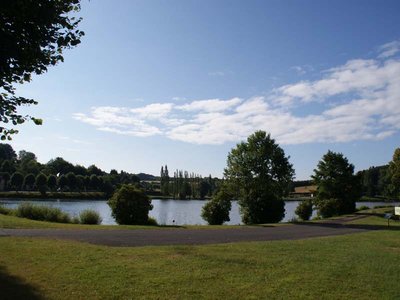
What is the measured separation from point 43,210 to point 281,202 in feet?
69.2

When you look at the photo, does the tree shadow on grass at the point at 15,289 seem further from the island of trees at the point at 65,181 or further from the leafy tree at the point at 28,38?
the island of trees at the point at 65,181

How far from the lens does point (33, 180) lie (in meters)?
117

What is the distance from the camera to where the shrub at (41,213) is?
2639cm

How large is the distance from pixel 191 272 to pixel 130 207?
18.2 metres

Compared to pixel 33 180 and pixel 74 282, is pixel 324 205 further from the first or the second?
pixel 33 180

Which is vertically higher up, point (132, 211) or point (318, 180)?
point (318, 180)

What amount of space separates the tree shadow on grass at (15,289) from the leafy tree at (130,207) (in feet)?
60.7

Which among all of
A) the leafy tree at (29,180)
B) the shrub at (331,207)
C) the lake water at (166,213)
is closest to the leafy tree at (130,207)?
the lake water at (166,213)

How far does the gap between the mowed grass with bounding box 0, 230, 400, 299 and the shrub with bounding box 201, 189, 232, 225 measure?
21.4 metres

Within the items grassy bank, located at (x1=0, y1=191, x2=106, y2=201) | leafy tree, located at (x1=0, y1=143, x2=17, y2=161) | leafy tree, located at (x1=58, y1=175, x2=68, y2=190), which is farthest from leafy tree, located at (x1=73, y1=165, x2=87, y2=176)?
grassy bank, located at (x1=0, y1=191, x2=106, y2=201)

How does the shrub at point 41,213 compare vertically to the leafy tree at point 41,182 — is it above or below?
below

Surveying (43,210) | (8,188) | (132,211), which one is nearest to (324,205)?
(132,211)

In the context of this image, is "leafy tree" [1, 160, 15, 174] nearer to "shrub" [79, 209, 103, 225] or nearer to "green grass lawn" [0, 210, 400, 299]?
"shrub" [79, 209, 103, 225]

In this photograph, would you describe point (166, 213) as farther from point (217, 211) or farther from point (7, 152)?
point (7, 152)
